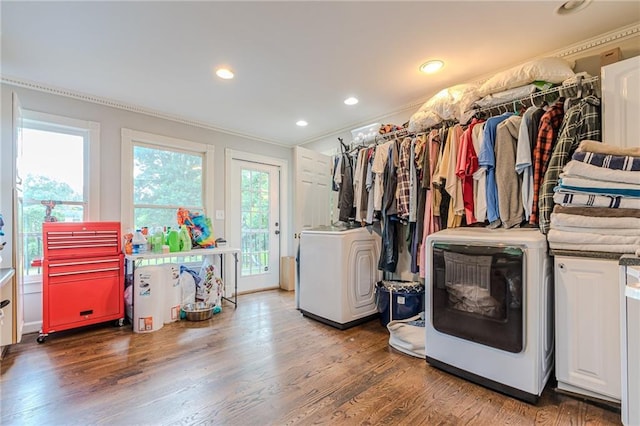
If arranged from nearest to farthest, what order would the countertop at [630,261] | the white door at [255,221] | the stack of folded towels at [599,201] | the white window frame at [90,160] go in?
1. the countertop at [630,261]
2. the stack of folded towels at [599,201]
3. the white window frame at [90,160]
4. the white door at [255,221]

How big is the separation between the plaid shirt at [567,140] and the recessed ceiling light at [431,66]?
1.01 meters

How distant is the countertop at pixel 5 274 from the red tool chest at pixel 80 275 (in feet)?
0.83

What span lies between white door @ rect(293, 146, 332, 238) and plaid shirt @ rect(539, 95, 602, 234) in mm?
2346

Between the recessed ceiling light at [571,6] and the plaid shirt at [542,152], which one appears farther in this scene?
the plaid shirt at [542,152]

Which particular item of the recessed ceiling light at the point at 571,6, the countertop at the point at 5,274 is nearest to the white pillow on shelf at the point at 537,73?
the recessed ceiling light at the point at 571,6

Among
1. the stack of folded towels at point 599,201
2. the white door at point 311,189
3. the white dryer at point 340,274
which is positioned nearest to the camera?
the stack of folded towels at point 599,201

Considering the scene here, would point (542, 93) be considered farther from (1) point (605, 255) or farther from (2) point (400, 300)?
(2) point (400, 300)

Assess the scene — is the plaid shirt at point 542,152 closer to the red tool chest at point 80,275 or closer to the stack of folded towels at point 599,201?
the stack of folded towels at point 599,201

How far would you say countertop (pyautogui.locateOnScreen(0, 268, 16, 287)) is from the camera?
200cm

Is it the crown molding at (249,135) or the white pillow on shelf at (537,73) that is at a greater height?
the crown molding at (249,135)

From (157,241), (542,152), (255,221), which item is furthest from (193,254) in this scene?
(542,152)

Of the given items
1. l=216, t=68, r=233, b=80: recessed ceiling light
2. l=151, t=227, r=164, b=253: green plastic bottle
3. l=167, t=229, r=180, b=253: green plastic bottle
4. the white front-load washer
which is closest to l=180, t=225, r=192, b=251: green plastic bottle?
l=167, t=229, r=180, b=253: green plastic bottle

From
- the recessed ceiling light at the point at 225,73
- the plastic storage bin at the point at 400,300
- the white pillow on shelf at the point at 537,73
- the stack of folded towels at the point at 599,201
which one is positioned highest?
the recessed ceiling light at the point at 225,73

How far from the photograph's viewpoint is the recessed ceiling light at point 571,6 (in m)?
1.77
